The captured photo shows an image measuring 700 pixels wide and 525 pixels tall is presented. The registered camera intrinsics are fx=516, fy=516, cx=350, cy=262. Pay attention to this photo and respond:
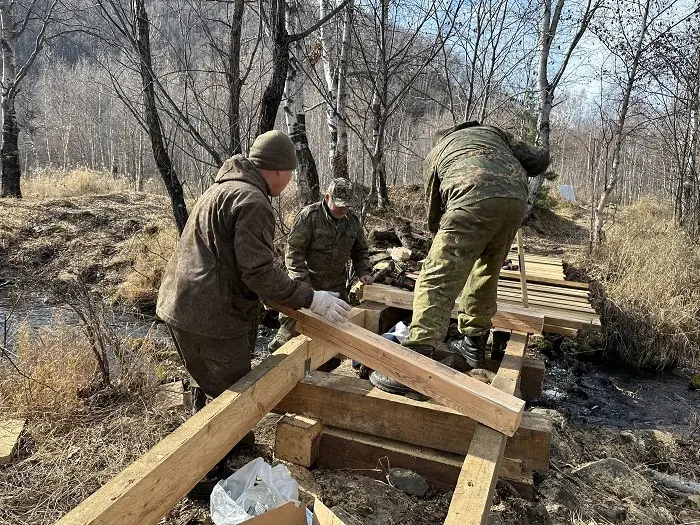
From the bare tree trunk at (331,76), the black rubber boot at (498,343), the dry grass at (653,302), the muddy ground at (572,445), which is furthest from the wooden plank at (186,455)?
the bare tree trunk at (331,76)

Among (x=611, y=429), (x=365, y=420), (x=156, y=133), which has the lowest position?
(x=611, y=429)

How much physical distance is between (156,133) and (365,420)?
504 centimetres

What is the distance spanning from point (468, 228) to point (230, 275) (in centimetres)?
143

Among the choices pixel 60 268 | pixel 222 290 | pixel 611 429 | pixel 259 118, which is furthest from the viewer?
pixel 60 268

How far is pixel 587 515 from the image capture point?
109 inches

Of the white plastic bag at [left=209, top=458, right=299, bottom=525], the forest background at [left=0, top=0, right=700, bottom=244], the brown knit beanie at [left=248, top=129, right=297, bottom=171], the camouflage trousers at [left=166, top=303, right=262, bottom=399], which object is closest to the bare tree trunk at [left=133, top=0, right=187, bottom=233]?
the forest background at [left=0, top=0, right=700, bottom=244]

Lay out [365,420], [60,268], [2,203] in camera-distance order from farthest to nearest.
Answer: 1. [2,203]
2. [60,268]
3. [365,420]

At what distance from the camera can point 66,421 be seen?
3408 millimetres

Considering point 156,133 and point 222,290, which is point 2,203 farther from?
point 222,290

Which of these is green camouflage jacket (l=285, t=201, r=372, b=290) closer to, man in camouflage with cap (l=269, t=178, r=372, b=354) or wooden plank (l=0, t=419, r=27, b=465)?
man in camouflage with cap (l=269, t=178, r=372, b=354)

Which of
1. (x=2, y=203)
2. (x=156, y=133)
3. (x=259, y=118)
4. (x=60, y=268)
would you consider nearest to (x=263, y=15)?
(x=259, y=118)

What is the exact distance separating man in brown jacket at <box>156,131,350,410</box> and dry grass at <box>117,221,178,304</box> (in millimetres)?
5351

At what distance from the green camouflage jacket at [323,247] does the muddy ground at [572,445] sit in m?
1.17

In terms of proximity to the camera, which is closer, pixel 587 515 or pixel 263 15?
pixel 587 515
